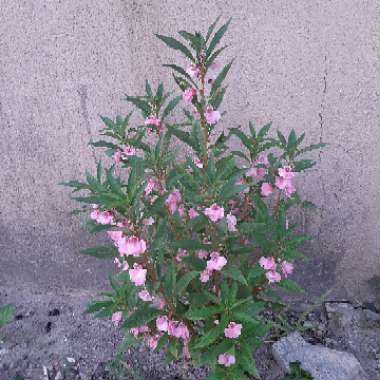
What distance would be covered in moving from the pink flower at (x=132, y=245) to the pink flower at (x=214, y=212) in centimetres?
25

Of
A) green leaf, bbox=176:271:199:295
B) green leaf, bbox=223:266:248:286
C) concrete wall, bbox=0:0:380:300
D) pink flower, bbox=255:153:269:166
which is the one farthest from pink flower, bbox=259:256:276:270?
concrete wall, bbox=0:0:380:300

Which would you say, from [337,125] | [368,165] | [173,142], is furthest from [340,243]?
[173,142]

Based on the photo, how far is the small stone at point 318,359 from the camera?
2.56 metres

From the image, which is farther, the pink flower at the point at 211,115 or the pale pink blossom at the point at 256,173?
the pale pink blossom at the point at 256,173

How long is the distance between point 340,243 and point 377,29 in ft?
3.80

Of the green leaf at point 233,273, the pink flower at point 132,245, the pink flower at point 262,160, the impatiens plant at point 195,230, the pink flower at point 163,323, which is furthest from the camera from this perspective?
the pink flower at point 262,160

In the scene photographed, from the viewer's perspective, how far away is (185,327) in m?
2.13

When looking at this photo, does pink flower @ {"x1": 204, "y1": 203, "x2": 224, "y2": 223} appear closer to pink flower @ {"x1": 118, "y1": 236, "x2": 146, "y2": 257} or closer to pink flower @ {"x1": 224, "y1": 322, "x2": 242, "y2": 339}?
pink flower @ {"x1": 118, "y1": 236, "x2": 146, "y2": 257}

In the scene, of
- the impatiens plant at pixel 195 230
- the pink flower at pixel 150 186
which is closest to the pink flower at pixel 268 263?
the impatiens plant at pixel 195 230

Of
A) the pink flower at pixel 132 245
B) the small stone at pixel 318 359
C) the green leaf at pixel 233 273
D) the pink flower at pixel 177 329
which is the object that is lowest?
the small stone at pixel 318 359

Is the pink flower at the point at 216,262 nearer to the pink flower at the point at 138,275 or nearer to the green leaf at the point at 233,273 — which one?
the green leaf at the point at 233,273

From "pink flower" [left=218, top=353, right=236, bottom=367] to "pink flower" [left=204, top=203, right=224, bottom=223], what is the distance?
1.91 feet

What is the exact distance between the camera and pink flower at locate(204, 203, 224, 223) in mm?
1825

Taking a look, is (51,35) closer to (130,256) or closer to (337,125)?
(130,256)
